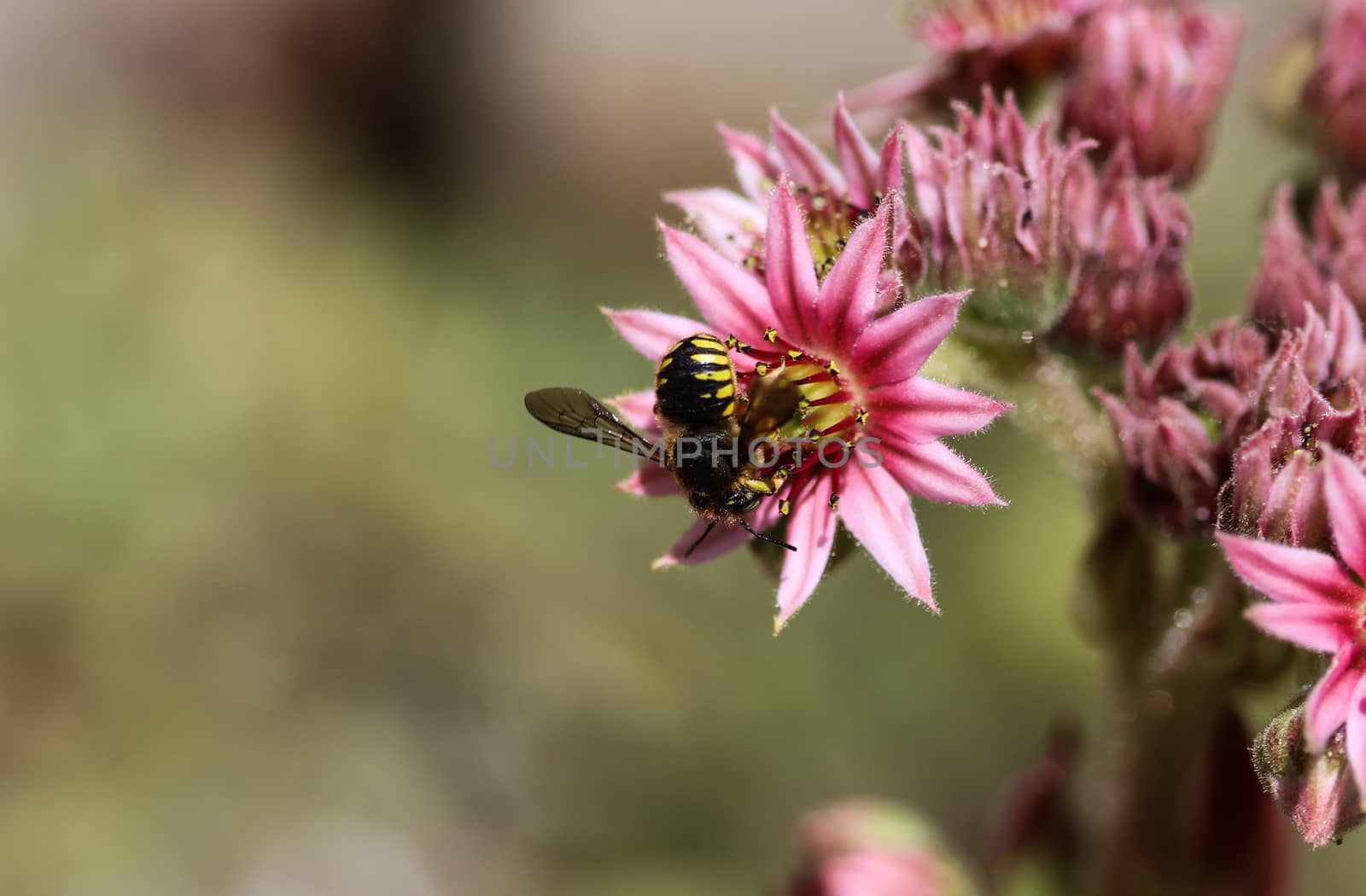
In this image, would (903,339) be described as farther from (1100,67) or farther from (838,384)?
(1100,67)

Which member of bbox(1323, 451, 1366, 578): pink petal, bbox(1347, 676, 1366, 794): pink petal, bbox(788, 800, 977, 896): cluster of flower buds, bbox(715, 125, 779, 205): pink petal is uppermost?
bbox(715, 125, 779, 205): pink petal

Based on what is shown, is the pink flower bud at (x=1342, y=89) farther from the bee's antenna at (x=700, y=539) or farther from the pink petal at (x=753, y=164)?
the bee's antenna at (x=700, y=539)

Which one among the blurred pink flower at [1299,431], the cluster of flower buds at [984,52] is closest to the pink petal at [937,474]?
the blurred pink flower at [1299,431]

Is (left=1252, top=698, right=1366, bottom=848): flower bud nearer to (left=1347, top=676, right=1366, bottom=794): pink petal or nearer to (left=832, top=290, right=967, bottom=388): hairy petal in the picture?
(left=1347, top=676, right=1366, bottom=794): pink petal

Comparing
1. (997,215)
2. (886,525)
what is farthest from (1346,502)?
(997,215)

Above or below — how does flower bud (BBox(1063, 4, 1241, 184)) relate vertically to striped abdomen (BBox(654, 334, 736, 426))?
above

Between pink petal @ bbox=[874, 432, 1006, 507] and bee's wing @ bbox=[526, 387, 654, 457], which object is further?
bee's wing @ bbox=[526, 387, 654, 457]

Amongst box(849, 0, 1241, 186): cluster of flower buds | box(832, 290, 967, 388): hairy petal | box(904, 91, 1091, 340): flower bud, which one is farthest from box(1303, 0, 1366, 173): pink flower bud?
box(832, 290, 967, 388): hairy petal
